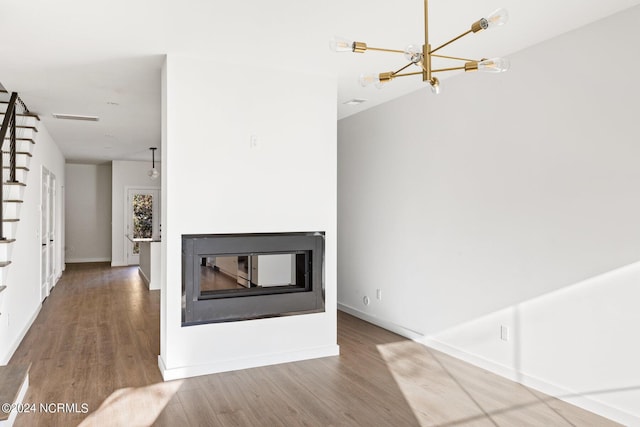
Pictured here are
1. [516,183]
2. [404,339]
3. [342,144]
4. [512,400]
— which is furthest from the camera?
[342,144]

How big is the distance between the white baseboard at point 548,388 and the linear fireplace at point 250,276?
1315 millimetres

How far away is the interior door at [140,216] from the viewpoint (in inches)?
454

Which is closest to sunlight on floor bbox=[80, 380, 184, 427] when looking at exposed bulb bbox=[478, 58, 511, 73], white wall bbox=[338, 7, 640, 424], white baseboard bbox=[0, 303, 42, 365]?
white baseboard bbox=[0, 303, 42, 365]

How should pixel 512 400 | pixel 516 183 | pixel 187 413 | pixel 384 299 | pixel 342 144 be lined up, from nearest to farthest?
1. pixel 187 413
2. pixel 512 400
3. pixel 516 183
4. pixel 384 299
5. pixel 342 144

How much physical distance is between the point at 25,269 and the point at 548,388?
5.23m

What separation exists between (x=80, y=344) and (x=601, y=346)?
14.8 feet

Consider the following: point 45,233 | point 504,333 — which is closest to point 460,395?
point 504,333

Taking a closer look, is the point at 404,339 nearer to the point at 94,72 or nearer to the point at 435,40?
the point at 435,40

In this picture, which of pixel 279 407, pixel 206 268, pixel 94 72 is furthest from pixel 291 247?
pixel 94 72

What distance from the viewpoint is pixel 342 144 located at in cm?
618

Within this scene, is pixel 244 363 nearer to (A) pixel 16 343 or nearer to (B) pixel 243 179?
(B) pixel 243 179

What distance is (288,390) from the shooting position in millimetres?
3430

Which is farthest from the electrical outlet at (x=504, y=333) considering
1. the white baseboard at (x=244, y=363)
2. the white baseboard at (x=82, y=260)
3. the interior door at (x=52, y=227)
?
the white baseboard at (x=82, y=260)

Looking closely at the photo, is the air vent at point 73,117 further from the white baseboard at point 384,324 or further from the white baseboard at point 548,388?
the white baseboard at point 548,388
